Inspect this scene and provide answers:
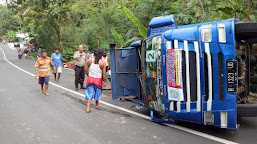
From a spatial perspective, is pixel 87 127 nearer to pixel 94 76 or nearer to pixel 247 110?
pixel 94 76

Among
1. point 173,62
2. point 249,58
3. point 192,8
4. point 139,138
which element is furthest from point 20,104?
point 192,8

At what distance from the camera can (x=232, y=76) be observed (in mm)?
4441

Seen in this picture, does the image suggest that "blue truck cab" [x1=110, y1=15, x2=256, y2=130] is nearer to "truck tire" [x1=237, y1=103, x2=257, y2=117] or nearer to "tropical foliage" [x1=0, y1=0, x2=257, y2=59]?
"truck tire" [x1=237, y1=103, x2=257, y2=117]

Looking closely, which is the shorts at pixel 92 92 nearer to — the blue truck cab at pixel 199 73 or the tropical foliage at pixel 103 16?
the blue truck cab at pixel 199 73

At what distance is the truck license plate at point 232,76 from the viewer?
4.41 metres

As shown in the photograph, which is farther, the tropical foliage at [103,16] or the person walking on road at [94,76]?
the tropical foliage at [103,16]

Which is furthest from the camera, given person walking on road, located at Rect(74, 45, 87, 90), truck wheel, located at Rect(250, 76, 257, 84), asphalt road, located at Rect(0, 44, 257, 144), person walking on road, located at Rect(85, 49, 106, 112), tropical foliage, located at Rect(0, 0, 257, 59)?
tropical foliage, located at Rect(0, 0, 257, 59)

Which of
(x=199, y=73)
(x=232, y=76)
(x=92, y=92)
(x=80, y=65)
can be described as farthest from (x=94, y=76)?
(x=80, y=65)

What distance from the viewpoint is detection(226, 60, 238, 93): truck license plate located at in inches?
173

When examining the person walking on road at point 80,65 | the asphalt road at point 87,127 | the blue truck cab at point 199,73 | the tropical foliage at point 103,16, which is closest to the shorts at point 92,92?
the asphalt road at point 87,127

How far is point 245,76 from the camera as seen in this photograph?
20.0ft

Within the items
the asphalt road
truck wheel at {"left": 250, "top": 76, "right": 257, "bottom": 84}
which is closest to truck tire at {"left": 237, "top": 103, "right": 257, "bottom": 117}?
the asphalt road

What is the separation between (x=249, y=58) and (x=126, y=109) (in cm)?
335

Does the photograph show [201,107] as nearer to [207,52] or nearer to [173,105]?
[173,105]
